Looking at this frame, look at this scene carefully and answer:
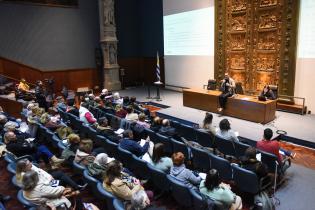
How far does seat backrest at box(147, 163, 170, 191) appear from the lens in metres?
3.23

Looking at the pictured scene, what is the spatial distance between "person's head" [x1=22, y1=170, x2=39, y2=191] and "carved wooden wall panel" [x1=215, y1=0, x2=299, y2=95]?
7.08 meters

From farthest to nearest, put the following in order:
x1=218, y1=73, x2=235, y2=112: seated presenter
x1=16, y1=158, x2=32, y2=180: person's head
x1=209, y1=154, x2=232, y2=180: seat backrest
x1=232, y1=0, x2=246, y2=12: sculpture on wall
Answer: x1=232, y1=0, x2=246, y2=12: sculpture on wall → x1=218, y1=73, x2=235, y2=112: seated presenter → x1=209, y1=154, x2=232, y2=180: seat backrest → x1=16, y1=158, x2=32, y2=180: person's head

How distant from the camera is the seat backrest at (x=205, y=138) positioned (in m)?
4.47

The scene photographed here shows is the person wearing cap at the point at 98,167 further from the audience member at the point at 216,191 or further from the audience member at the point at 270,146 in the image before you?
the audience member at the point at 270,146

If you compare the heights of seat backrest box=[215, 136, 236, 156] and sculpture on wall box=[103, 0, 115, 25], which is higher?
sculpture on wall box=[103, 0, 115, 25]

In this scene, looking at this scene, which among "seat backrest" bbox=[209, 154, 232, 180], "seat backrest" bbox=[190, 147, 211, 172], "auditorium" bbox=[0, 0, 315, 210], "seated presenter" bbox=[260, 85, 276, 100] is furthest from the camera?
"seated presenter" bbox=[260, 85, 276, 100]

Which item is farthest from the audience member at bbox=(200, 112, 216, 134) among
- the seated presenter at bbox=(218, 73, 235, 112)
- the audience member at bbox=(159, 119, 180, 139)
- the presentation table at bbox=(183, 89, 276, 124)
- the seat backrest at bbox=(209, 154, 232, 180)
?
the seated presenter at bbox=(218, 73, 235, 112)

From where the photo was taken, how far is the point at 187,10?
33.7 ft

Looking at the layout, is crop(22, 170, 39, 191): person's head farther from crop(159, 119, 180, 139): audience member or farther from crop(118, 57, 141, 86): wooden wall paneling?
crop(118, 57, 141, 86): wooden wall paneling

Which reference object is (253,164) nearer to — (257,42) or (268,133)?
(268,133)

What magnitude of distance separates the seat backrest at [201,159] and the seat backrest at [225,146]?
1.59 ft

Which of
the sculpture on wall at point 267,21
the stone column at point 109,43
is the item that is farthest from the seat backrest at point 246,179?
the stone column at point 109,43

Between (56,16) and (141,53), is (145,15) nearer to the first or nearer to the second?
(141,53)

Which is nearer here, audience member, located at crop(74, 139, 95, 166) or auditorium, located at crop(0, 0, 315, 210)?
auditorium, located at crop(0, 0, 315, 210)
